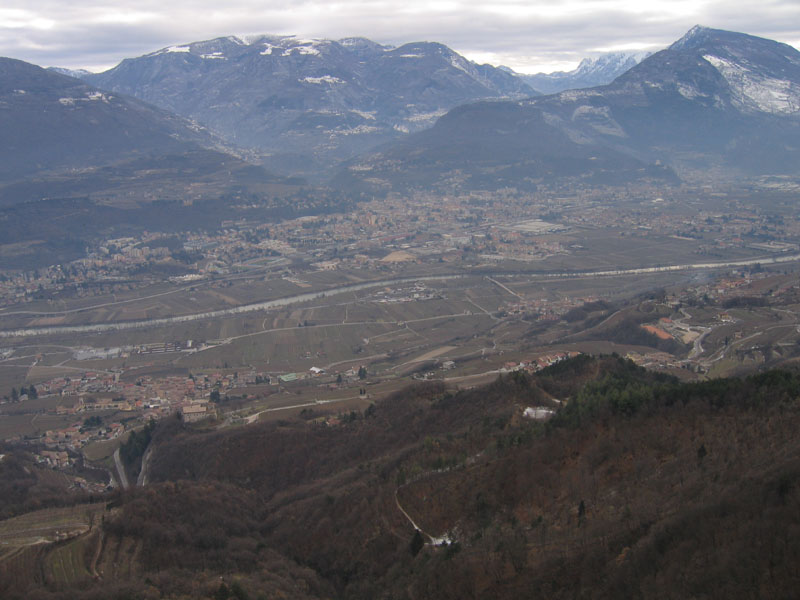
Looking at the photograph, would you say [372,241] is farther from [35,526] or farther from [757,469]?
[757,469]

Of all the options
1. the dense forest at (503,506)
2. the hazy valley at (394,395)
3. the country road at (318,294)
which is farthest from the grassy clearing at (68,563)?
the country road at (318,294)

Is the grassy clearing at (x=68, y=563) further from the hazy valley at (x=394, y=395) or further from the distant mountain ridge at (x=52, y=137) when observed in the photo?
the distant mountain ridge at (x=52, y=137)

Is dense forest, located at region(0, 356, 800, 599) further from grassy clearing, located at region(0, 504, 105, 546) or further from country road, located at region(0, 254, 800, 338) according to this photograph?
country road, located at region(0, 254, 800, 338)

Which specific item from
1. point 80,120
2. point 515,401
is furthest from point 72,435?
point 80,120

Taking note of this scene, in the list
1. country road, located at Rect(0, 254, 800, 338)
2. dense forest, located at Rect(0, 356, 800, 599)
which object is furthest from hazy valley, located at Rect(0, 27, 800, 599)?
country road, located at Rect(0, 254, 800, 338)

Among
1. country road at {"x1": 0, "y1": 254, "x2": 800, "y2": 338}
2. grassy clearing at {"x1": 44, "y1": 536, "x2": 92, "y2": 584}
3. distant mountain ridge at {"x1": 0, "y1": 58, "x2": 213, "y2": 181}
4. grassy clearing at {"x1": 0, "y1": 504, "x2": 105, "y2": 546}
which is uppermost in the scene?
distant mountain ridge at {"x1": 0, "y1": 58, "x2": 213, "y2": 181}

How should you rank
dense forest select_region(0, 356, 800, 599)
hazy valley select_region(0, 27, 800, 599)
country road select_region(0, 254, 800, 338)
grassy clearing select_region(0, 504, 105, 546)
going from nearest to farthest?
dense forest select_region(0, 356, 800, 599) → hazy valley select_region(0, 27, 800, 599) → grassy clearing select_region(0, 504, 105, 546) → country road select_region(0, 254, 800, 338)

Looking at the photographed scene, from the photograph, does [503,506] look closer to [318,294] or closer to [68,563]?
[68,563]

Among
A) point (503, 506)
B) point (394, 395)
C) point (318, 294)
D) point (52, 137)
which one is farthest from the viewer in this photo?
point (52, 137)

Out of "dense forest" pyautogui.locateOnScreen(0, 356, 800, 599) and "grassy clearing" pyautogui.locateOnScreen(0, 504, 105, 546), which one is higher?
"dense forest" pyautogui.locateOnScreen(0, 356, 800, 599)

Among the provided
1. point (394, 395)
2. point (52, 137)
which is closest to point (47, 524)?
point (394, 395)
